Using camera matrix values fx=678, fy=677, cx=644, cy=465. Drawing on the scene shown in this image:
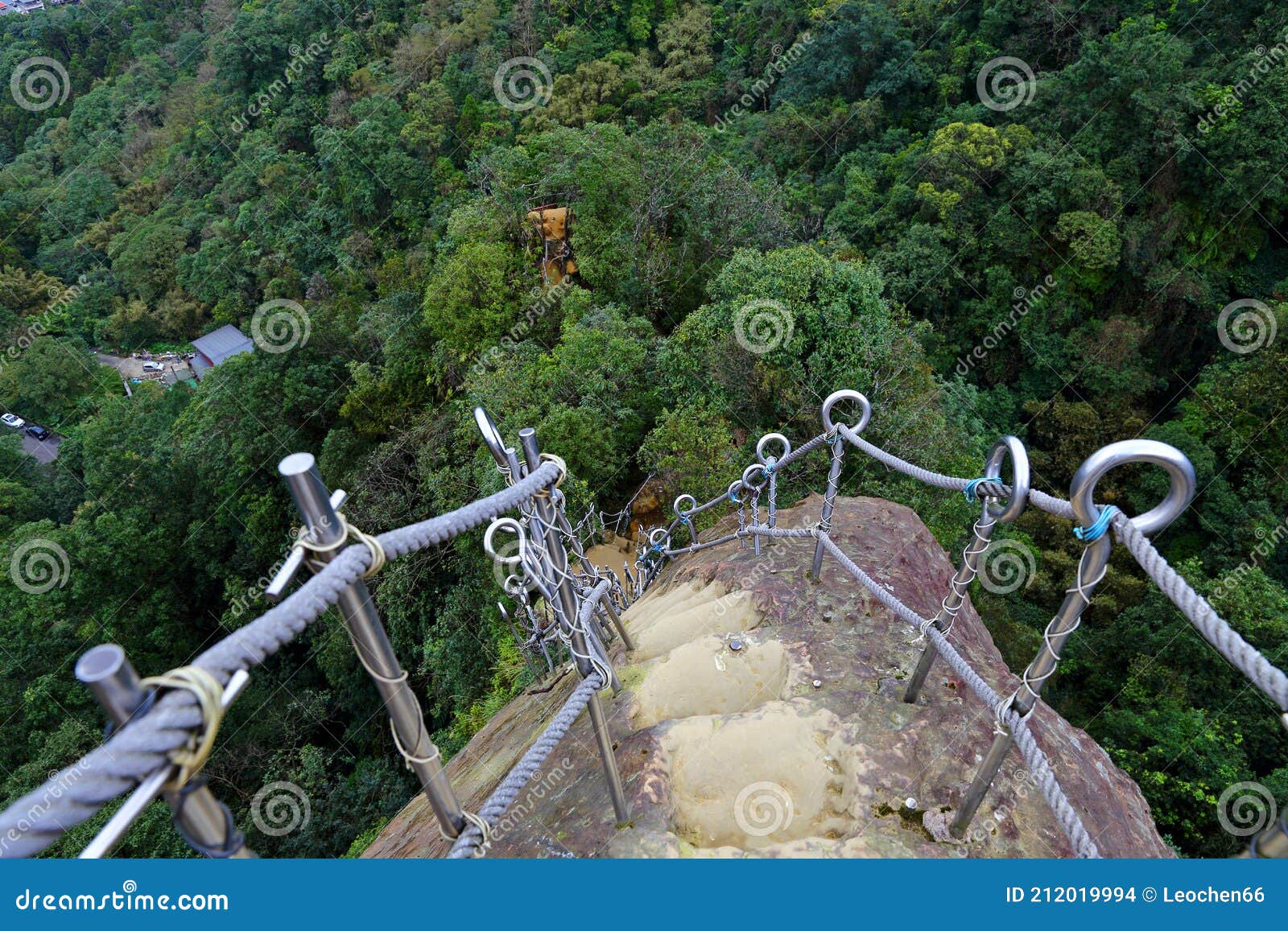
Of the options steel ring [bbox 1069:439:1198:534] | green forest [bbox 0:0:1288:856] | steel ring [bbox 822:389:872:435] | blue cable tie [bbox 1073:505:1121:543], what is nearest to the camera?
steel ring [bbox 1069:439:1198:534]

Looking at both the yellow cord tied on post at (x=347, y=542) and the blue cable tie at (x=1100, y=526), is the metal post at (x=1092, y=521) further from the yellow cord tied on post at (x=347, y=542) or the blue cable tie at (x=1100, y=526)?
the yellow cord tied on post at (x=347, y=542)

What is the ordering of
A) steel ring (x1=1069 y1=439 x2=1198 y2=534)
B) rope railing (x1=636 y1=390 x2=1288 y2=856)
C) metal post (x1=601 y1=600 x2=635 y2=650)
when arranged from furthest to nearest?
metal post (x1=601 y1=600 x2=635 y2=650)
steel ring (x1=1069 y1=439 x2=1198 y2=534)
rope railing (x1=636 y1=390 x2=1288 y2=856)

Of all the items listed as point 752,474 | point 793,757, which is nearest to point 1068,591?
point 793,757

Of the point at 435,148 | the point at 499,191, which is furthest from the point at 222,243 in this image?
the point at 499,191

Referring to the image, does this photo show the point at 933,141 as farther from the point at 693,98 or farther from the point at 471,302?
the point at 471,302

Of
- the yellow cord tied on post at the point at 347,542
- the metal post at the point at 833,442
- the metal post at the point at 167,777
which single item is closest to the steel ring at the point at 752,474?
the metal post at the point at 833,442

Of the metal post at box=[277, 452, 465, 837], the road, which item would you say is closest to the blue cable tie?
the metal post at box=[277, 452, 465, 837]

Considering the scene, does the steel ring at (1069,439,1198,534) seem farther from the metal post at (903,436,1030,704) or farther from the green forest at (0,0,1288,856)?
the green forest at (0,0,1288,856)

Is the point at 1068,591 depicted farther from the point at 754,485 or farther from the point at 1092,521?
the point at 754,485
